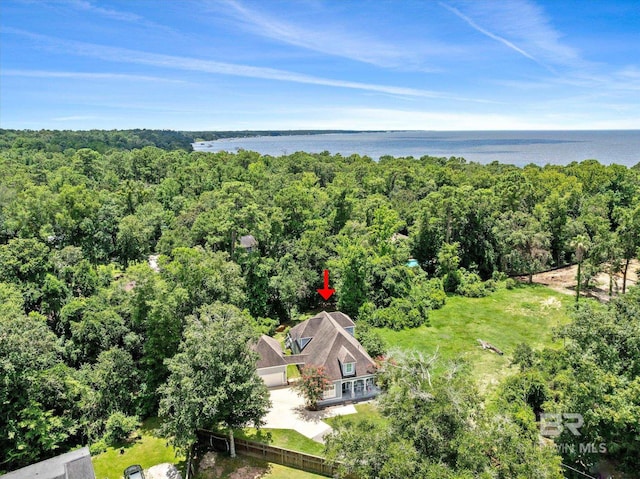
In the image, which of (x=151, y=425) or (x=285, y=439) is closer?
(x=285, y=439)

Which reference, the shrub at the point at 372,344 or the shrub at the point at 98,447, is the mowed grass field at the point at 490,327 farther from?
the shrub at the point at 98,447

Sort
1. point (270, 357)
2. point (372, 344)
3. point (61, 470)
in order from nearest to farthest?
point (61, 470)
point (270, 357)
point (372, 344)

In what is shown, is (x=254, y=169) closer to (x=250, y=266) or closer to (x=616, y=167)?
(x=250, y=266)

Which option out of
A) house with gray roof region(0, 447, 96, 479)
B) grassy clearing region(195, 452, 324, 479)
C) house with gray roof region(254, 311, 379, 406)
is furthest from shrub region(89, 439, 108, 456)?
house with gray roof region(254, 311, 379, 406)

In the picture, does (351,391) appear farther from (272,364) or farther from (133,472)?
(133,472)

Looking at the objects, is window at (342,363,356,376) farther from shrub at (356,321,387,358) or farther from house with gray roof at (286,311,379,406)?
shrub at (356,321,387,358)

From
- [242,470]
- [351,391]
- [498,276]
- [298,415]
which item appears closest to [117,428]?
[242,470]
